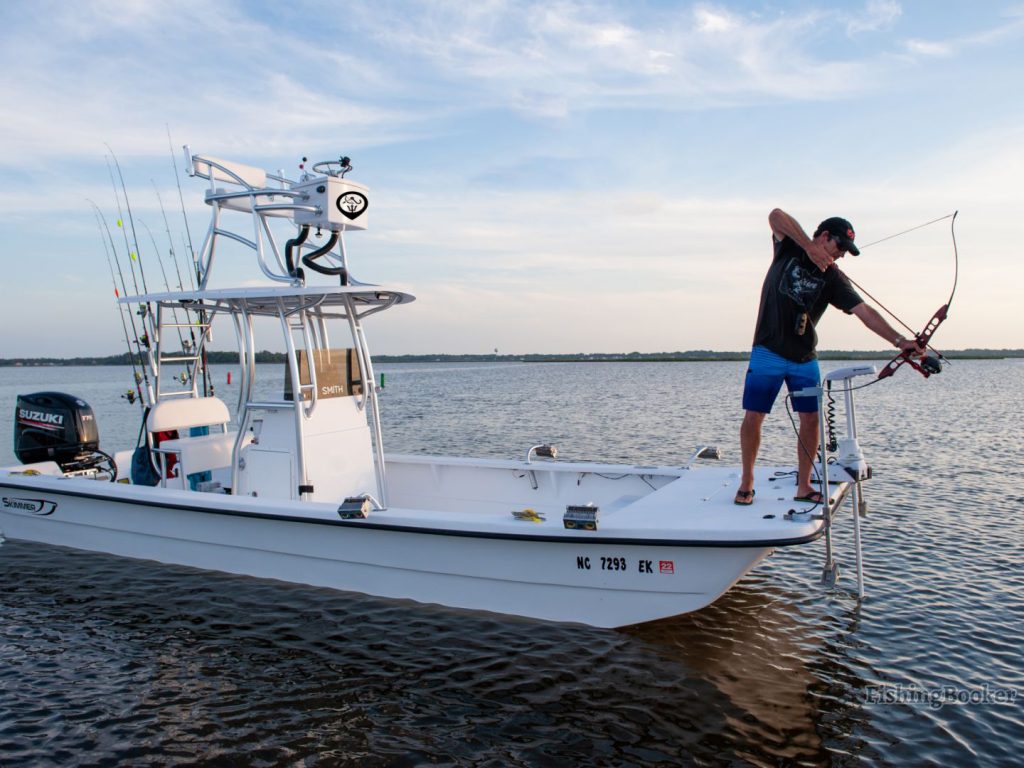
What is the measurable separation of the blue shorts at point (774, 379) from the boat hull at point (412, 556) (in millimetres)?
1040

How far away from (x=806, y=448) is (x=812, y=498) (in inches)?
14.7

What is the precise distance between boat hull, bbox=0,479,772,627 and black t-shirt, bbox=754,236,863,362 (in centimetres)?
144

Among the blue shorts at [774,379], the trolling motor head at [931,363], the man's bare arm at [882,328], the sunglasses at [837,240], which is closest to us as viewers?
the trolling motor head at [931,363]

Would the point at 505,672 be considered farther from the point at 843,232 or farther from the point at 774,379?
the point at 843,232

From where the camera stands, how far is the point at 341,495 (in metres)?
7.17

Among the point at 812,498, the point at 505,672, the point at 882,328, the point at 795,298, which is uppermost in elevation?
the point at 795,298

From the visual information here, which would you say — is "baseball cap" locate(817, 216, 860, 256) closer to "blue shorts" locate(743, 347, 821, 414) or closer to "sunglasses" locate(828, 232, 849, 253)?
"sunglasses" locate(828, 232, 849, 253)

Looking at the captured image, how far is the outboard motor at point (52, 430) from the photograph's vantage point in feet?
27.5

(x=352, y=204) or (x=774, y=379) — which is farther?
(x=352, y=204)

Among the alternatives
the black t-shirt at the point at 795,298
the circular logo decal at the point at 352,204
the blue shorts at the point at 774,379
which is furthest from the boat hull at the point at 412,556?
the circular logo decal at the point at 352,204

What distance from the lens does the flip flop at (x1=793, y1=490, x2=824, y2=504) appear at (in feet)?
17.2

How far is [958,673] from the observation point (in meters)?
5.11

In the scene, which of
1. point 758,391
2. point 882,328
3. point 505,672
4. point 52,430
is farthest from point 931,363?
point 52,430

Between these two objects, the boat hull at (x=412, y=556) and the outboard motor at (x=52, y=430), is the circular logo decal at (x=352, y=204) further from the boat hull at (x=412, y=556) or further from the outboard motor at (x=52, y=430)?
the outboard motor at (x=52, y=430)
